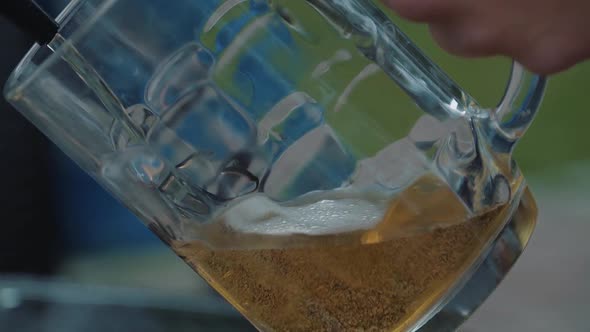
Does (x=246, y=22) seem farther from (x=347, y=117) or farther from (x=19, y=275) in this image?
(x=19, y=275)

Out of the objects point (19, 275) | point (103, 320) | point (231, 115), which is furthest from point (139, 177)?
point (19, 275)

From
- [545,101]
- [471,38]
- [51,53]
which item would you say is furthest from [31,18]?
[545,101]

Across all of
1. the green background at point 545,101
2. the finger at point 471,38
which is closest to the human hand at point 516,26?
the finger at point 471,38

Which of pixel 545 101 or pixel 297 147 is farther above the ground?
pixel 297 147

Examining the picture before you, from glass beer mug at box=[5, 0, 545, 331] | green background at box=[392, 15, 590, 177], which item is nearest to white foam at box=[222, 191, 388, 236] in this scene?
glass beer mug at box=[5, 0, 545, 331]

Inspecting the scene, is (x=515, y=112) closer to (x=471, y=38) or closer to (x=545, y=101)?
(x=471, y=38)

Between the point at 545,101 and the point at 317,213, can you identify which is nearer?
the point at 317,213

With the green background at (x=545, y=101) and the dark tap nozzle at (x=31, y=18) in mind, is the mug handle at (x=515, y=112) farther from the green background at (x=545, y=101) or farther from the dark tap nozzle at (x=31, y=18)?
the green background at (x=545, y=101)

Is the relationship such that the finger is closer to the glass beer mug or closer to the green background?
the glass beer mug
